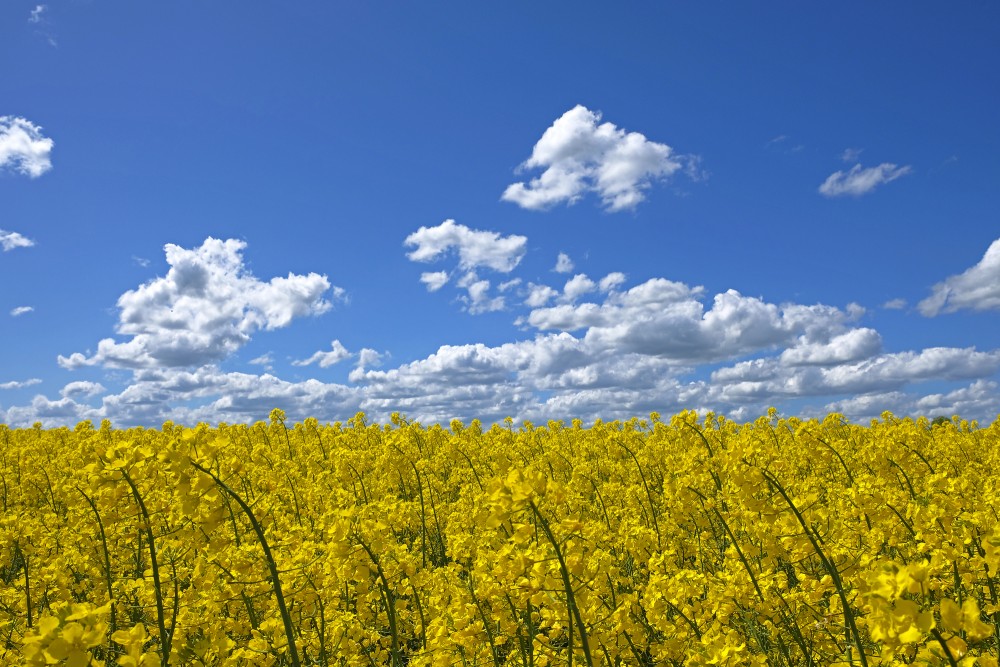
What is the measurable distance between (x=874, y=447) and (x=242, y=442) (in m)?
11.7

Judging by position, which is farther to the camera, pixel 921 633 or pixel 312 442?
pixel 312 442

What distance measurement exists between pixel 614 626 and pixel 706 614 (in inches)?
27.3

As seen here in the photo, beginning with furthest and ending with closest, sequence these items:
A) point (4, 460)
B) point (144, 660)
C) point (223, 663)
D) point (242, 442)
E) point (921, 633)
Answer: point (242, 442)
point (4, 460)
point (223, 663)
point (144, 660)
point (921, 633)

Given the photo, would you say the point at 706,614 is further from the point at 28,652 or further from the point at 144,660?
the point at 28,652

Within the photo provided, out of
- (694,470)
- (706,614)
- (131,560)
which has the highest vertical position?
(694,470)

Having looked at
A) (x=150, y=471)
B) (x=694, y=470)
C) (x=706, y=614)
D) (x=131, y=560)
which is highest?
(x=150, y=471)

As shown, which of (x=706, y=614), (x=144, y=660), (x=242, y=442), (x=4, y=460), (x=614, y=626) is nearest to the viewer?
(x=144, y=660)

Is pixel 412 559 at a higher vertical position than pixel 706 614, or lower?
higher

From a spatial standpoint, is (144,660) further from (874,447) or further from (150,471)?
(874,447)

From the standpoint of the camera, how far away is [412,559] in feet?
13.2

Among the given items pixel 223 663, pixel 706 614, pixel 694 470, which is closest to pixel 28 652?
pixel 223 663

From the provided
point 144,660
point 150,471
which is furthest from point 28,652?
point 150,471

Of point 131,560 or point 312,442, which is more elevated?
point 312,442

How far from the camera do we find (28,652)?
2016 millimetres
